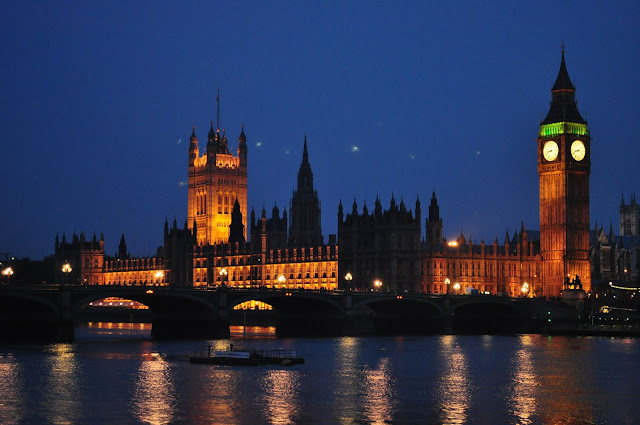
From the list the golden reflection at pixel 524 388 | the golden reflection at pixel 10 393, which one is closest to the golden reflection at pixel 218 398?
the golden reflection at pixel 10 393

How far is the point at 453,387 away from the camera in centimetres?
8144

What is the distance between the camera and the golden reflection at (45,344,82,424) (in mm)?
66562

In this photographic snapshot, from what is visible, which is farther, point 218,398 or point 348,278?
point 348,278

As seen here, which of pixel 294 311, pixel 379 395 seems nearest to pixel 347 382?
pixel 379 395

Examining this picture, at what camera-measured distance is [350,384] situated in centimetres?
8244

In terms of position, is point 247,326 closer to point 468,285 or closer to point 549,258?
point 468,285

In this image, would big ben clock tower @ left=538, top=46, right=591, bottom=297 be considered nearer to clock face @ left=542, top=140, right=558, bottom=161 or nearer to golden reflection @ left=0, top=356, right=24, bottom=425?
clock face @ left=542, top=140, right=558, bottom=161

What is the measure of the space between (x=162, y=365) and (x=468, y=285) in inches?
4143

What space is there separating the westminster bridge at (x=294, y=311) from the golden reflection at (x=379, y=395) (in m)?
37.8

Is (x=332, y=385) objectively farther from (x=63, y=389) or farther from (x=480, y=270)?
(x=480, y=270)

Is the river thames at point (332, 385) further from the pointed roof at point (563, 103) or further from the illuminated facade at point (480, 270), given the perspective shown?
the pointed roof at point (563, 103)

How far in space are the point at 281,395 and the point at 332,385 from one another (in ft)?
22.6

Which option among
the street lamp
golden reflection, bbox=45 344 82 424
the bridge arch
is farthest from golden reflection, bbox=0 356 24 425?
the street lamp

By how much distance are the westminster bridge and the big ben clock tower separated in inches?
1043
